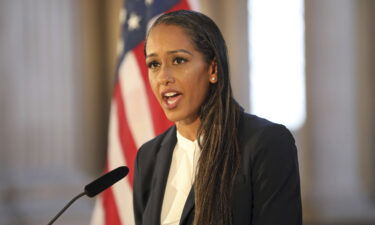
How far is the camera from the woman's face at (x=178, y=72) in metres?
1.38

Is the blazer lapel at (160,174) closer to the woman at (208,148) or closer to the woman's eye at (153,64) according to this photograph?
the woman at (208,148)

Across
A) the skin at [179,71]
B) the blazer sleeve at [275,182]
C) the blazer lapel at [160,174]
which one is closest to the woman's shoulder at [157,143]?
the blazer lapel at [160,174]

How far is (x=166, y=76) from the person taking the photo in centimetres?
139

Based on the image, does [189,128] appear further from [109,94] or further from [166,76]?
[109,94]

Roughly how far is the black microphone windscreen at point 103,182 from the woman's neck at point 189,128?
20cm

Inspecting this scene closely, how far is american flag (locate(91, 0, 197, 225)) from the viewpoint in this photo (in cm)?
236

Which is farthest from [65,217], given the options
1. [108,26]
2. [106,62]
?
[108,26]

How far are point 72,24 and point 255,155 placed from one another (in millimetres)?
Answer: 2636

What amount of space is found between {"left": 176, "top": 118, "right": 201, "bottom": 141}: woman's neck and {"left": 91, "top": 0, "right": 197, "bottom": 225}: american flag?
0.83 meters

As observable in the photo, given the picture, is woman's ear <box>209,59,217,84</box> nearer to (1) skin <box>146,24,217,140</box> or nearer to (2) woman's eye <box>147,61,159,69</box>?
(1) skin <box>146,24,217,140</box>

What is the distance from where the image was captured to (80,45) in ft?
12.2

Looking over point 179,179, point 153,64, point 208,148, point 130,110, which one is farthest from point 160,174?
point 130,110

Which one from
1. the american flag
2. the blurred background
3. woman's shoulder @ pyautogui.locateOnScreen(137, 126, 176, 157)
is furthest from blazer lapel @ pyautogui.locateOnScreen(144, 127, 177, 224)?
the blurred background

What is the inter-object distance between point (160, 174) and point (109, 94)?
2333 millimetres
